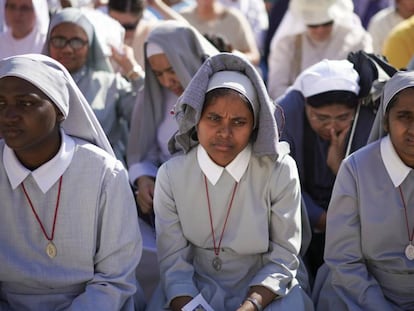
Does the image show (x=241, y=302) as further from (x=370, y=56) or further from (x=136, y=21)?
(x=136, y=21)

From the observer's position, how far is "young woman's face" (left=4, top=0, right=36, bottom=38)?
5.58 meters

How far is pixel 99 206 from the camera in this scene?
338cm

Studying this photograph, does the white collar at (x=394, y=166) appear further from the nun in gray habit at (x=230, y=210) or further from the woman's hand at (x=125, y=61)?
the woman's hand at (x=125, y=61)

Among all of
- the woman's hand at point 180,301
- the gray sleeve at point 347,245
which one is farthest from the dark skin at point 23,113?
the gray sleeve at point 347,245

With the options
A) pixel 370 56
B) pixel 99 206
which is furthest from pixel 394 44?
pixel 99 206

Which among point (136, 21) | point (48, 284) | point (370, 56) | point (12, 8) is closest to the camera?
point (48, 284)

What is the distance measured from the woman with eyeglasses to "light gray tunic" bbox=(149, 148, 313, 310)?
2.39 metres

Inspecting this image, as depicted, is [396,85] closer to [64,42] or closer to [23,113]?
[23,113]

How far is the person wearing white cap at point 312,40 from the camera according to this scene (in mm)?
6461

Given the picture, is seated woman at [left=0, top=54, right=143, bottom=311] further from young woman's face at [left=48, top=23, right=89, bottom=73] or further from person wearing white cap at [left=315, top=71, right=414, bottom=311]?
young woman's face at [left=48, top=23, right=89, bottom=73]

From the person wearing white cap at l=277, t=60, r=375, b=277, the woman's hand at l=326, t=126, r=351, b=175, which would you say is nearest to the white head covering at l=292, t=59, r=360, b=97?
the person wearing white cap at l=277, t=60, r=375, b=277

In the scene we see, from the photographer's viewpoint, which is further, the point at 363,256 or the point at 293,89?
the point at 293,89

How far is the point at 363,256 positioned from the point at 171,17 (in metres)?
3.91

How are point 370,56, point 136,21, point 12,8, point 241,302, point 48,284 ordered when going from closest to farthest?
1. point 48,284
2. point 241,302
3. point 370,56
4. point 12,8
5. point 136,21
